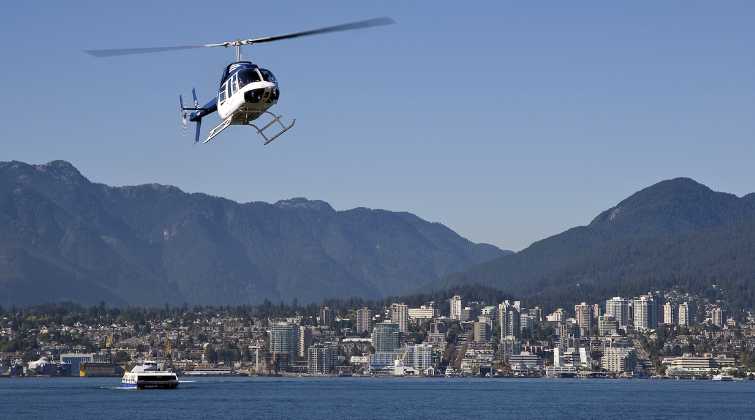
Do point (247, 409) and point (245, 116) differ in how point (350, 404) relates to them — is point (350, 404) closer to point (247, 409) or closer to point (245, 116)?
point (247, 409)

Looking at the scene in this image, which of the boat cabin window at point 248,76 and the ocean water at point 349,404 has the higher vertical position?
the boat cabin window at point 248,76

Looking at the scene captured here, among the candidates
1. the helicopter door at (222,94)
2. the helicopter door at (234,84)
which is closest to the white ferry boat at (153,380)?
the helicopter door at (222,94)

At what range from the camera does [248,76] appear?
67625 millimetres

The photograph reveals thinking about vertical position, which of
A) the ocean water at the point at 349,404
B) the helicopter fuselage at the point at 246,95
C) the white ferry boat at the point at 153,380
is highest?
the helicopter fuselage at the point at 246,95

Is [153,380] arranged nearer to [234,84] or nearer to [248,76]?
[234,84]

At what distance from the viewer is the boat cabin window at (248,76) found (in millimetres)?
67375

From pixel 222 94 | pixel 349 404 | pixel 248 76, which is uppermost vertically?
pixel 248 76

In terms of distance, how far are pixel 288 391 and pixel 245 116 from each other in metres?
133

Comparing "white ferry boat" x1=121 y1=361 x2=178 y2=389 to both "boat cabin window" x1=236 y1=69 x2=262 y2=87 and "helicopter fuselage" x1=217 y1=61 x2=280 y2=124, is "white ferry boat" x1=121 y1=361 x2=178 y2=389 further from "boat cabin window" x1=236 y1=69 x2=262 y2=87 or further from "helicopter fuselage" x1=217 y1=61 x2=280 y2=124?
"boat cabin window" x1=236 y1=69 x2=262 y2=87

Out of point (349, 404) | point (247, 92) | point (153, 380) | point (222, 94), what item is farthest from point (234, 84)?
point (153, 380)

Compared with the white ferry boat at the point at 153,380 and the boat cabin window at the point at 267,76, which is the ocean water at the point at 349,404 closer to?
the white ferry boat at the point at 153,380

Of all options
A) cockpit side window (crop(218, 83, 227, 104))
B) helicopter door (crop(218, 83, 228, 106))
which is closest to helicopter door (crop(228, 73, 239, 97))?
helicopter door (crop(218, 83, 228, 106))

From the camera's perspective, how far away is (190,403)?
152 m

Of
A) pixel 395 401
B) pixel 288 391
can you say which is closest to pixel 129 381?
pixel 288 391
